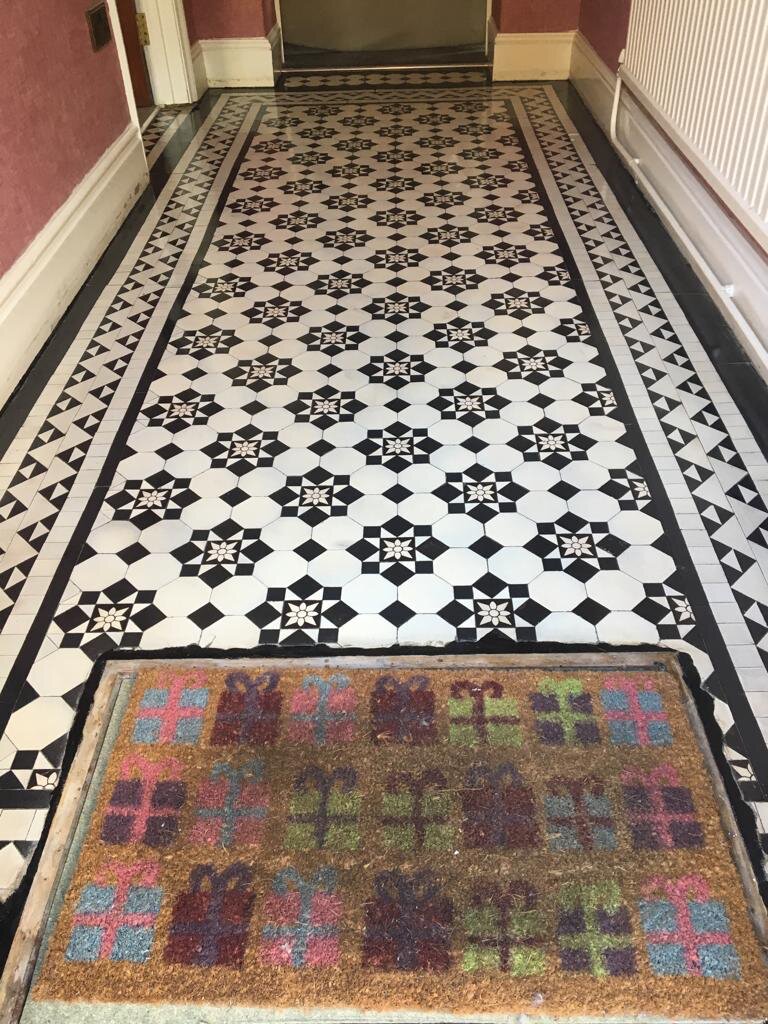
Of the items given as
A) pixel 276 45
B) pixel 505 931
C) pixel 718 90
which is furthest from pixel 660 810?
pixel 276 45

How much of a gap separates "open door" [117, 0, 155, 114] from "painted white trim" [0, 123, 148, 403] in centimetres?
139

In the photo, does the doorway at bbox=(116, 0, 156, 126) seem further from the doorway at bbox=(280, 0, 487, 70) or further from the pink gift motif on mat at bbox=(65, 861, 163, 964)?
the pink gift motif on mat at bbox=(65, 861, 163, 964)

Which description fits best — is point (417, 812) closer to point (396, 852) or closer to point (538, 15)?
point (396, 852)

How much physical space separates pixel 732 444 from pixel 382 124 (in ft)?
13.8

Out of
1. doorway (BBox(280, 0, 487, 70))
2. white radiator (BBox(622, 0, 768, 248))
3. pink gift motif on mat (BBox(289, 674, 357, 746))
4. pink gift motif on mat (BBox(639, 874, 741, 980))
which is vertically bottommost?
pink gift motif on mat (BBox(639, 874, 741, 980))

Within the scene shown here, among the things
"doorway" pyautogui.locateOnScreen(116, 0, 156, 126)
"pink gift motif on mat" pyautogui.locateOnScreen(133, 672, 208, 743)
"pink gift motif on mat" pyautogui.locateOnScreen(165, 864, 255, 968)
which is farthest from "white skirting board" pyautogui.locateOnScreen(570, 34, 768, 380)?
"doorway" pyautogui.locateOnScreen(116, 0, 156, 126)

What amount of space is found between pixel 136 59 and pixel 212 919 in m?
6.26

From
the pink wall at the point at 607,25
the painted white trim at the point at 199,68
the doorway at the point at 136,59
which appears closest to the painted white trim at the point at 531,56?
the pink wall at the point at 607,25

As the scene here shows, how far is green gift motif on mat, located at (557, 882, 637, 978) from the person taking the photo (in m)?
1.92

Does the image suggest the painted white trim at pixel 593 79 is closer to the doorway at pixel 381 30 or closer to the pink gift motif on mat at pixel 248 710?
the doorway at pixel 381 30

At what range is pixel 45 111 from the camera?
4.23 metres

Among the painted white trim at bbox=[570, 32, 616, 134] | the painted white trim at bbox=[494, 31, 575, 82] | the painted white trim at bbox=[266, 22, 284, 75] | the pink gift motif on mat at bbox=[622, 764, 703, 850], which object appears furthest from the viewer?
the painted white trim at bbox=[266, 22, 284, 75]

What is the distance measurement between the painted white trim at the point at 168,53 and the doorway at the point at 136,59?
0.13 ft

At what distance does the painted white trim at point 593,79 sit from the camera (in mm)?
5976
